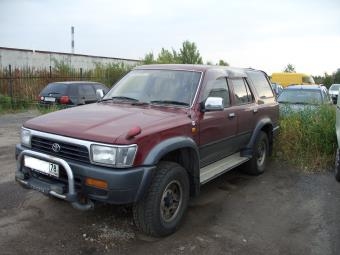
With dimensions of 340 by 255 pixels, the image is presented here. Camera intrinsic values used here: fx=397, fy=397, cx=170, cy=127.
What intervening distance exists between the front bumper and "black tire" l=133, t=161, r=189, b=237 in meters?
0.20

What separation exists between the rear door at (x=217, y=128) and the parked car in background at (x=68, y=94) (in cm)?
866

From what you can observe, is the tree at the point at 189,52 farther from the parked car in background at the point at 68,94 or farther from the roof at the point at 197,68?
the roof at the point at 197,68

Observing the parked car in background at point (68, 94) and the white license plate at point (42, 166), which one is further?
the parked car in background at point (68, 94)

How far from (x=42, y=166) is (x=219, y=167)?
2.45 m

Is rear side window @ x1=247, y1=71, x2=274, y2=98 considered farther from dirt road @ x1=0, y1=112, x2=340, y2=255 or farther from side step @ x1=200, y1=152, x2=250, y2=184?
dirt road @ x1=0, y1=112, x2=340, y2=255

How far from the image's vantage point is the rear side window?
6902mm

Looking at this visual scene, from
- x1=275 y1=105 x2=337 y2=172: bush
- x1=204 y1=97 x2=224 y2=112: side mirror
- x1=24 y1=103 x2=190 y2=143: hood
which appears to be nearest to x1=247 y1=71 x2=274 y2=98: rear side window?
x1=275 y1=105 x2=337 y2=172: bush

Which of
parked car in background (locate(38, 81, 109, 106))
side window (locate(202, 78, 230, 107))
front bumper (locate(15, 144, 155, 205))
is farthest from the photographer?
parked car in background (locate(38, 81, 109, 106))

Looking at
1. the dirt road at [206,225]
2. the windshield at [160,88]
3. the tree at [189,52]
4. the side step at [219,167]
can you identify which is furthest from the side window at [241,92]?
the tree at [189,52]

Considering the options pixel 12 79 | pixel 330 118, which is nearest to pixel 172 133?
pixel 330 118

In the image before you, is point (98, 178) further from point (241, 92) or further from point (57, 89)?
point (57, 89)

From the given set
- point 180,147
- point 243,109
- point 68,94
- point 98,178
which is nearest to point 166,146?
point 180,147

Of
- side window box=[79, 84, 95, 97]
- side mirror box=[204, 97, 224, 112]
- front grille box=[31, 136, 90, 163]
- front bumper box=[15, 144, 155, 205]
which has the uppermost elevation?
side mirror box=[204, 97, 224, 112]

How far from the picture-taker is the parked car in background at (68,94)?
13812mm
